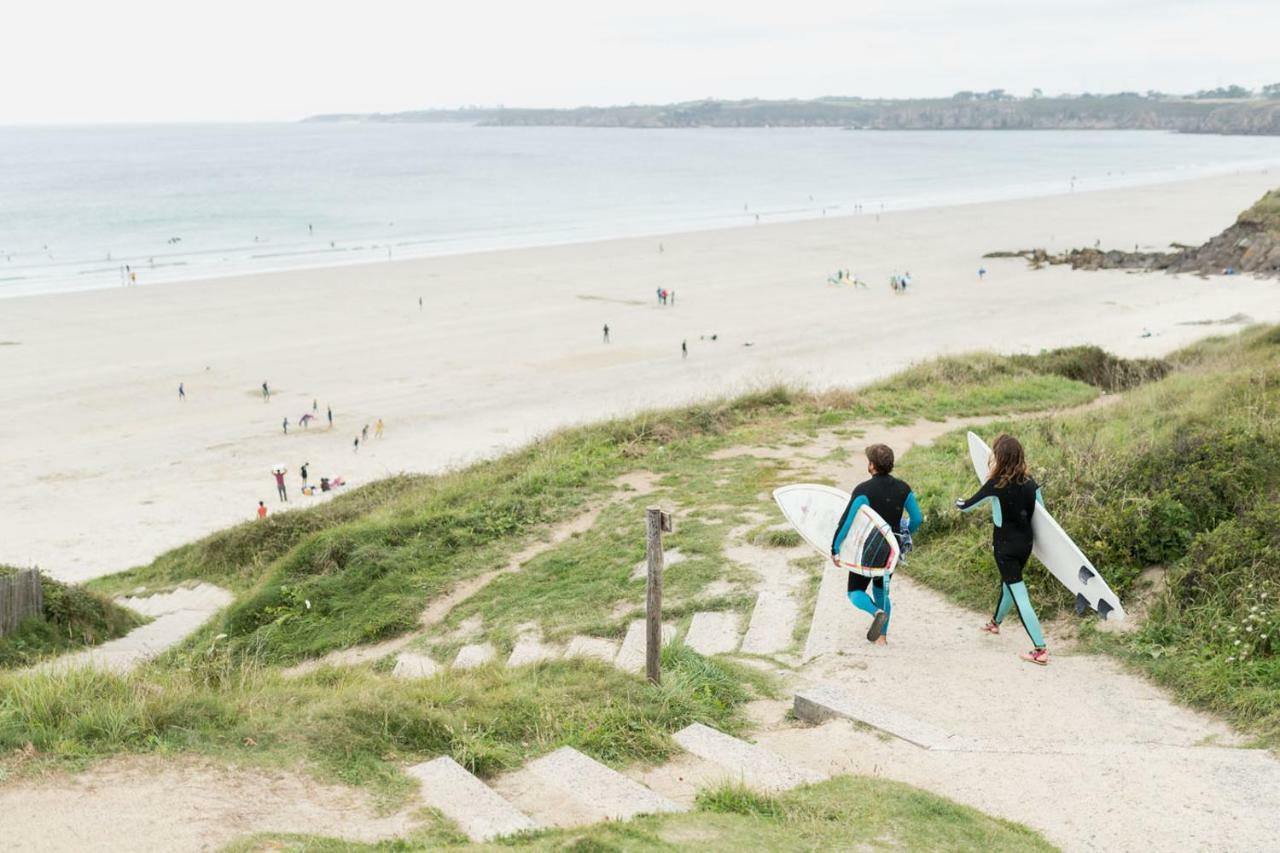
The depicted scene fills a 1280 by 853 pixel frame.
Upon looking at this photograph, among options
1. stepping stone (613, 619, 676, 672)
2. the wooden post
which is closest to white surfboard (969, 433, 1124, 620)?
the wooden post

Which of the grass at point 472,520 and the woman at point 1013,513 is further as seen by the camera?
the grass at point 472,520

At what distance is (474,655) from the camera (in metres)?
8.77

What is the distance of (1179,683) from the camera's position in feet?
22.2

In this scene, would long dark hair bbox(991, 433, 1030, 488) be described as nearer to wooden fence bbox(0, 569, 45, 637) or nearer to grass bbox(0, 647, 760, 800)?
grass bbox(0, 647, 760, 800)

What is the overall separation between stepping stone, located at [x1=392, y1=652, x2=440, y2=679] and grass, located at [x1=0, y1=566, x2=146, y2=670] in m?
3.72

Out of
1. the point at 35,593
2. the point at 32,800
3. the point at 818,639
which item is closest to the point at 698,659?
the point at 818,639

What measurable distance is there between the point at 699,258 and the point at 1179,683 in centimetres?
4525

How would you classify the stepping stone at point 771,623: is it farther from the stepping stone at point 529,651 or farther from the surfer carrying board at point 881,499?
the stepping stone at point 529,651

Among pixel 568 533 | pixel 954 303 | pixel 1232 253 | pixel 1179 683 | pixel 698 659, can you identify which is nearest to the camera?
pixel 1179 683

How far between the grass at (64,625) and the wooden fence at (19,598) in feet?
0.26

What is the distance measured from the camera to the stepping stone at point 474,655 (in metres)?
8.50

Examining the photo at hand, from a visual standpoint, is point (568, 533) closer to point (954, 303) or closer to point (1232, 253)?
point (954, 303)

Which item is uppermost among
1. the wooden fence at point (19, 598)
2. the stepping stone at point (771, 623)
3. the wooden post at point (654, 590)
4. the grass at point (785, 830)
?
the wooden post at point (654, 590)

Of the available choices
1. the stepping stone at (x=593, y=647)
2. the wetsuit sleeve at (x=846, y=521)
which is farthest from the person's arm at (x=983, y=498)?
the stepping stone at (x=593, y=647)
